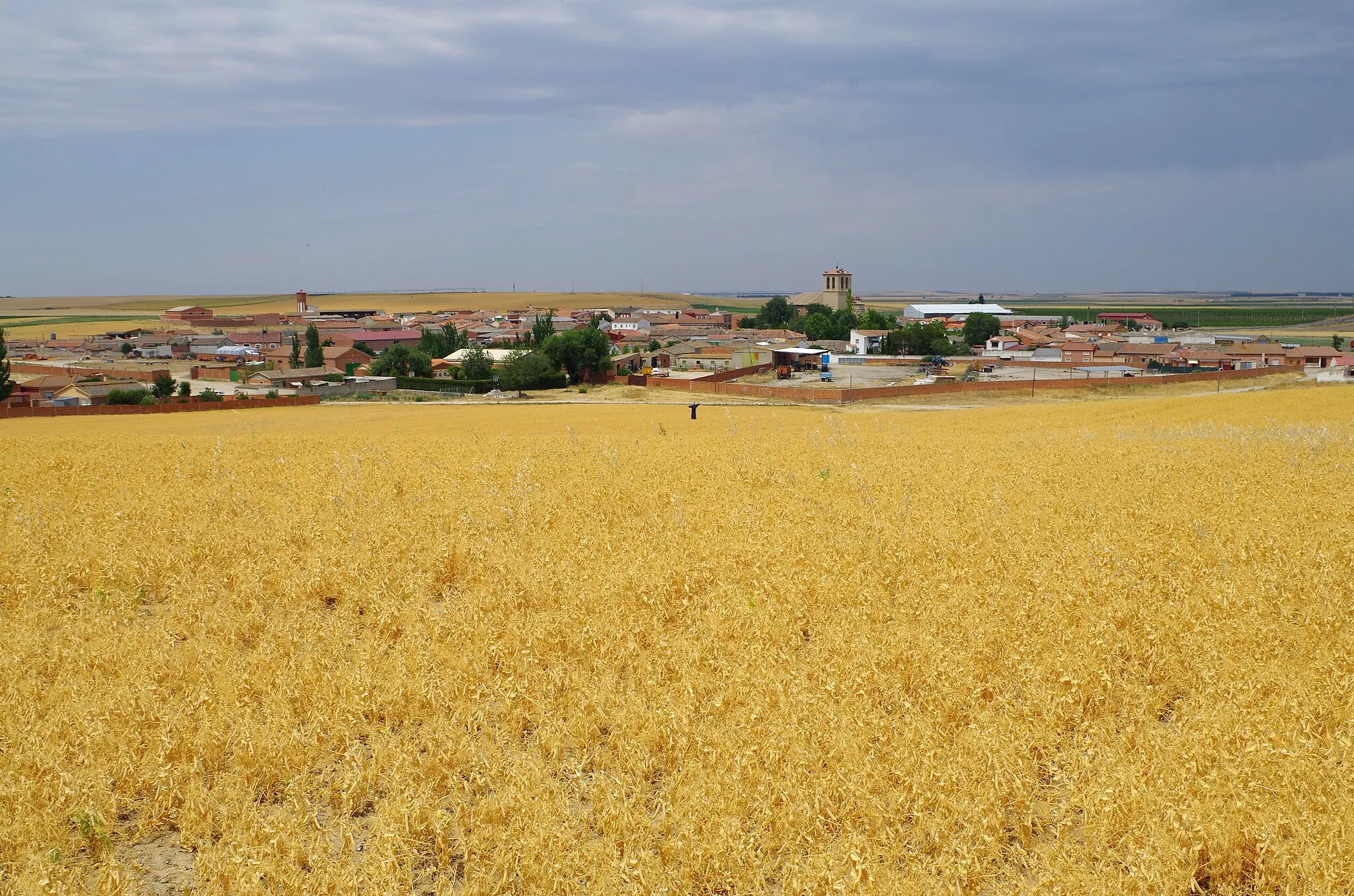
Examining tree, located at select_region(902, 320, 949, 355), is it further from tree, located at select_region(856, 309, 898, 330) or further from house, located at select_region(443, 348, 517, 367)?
house, located at select_region(443, 348, 517, 367)

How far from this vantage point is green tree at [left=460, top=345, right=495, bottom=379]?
67125 millimetres

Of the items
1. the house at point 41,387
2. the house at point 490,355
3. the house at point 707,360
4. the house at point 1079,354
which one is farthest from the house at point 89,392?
the house at point 1079,354

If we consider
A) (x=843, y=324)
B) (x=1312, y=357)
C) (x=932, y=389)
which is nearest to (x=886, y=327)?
(x=843, y=324)

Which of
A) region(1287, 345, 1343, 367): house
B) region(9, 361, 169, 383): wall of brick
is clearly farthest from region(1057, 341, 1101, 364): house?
region(9, 361, 169, 383): wall of brick

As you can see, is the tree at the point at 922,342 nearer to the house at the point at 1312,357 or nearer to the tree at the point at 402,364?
the house at the point at 1312,357

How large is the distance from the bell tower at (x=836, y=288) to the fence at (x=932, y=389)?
376ft

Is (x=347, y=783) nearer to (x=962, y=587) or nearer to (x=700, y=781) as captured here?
(x=700, y=781)

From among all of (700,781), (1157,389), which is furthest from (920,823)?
(1157,389)

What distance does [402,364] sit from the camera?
247ft

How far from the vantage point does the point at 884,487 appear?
9.65 m

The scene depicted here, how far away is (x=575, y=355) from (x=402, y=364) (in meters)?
19.1

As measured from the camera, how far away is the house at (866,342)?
8938 centimetres

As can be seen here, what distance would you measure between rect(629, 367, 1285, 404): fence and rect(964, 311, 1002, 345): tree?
6218cm

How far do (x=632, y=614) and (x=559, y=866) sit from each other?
99.7 inches
